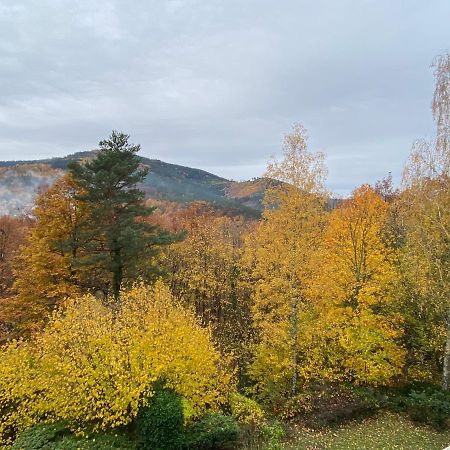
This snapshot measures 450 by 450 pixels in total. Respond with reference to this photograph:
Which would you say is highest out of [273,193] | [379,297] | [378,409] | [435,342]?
[273,193]

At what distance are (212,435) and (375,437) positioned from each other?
229 inches

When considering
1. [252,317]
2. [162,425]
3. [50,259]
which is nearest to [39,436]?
[162,425]

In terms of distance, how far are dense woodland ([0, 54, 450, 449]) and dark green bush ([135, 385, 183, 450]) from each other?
4 centimetres

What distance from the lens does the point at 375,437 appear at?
522 inches

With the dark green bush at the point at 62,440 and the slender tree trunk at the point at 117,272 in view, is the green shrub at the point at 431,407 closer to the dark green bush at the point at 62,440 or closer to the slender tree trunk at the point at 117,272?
the dark green bush at the point at 62,440

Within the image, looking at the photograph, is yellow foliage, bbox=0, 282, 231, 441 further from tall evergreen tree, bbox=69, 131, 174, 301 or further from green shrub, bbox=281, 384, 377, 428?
tall evergreen tree, bbox=69, 131, 174, 301

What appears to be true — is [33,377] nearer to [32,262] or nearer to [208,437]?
[208,437]

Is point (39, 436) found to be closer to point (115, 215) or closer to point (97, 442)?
point (97, 442)

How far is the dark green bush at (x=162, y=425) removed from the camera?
1205 cm

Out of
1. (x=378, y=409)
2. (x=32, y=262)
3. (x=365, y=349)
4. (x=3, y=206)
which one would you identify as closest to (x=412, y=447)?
(x=378, y=409)

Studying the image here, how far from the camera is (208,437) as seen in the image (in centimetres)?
1248

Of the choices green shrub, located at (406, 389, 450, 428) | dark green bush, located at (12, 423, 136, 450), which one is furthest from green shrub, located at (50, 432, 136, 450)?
green shrub, located at (406, 389, 450, 428)

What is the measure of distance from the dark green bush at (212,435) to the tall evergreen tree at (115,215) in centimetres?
1189

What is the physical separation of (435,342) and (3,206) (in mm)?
119374
